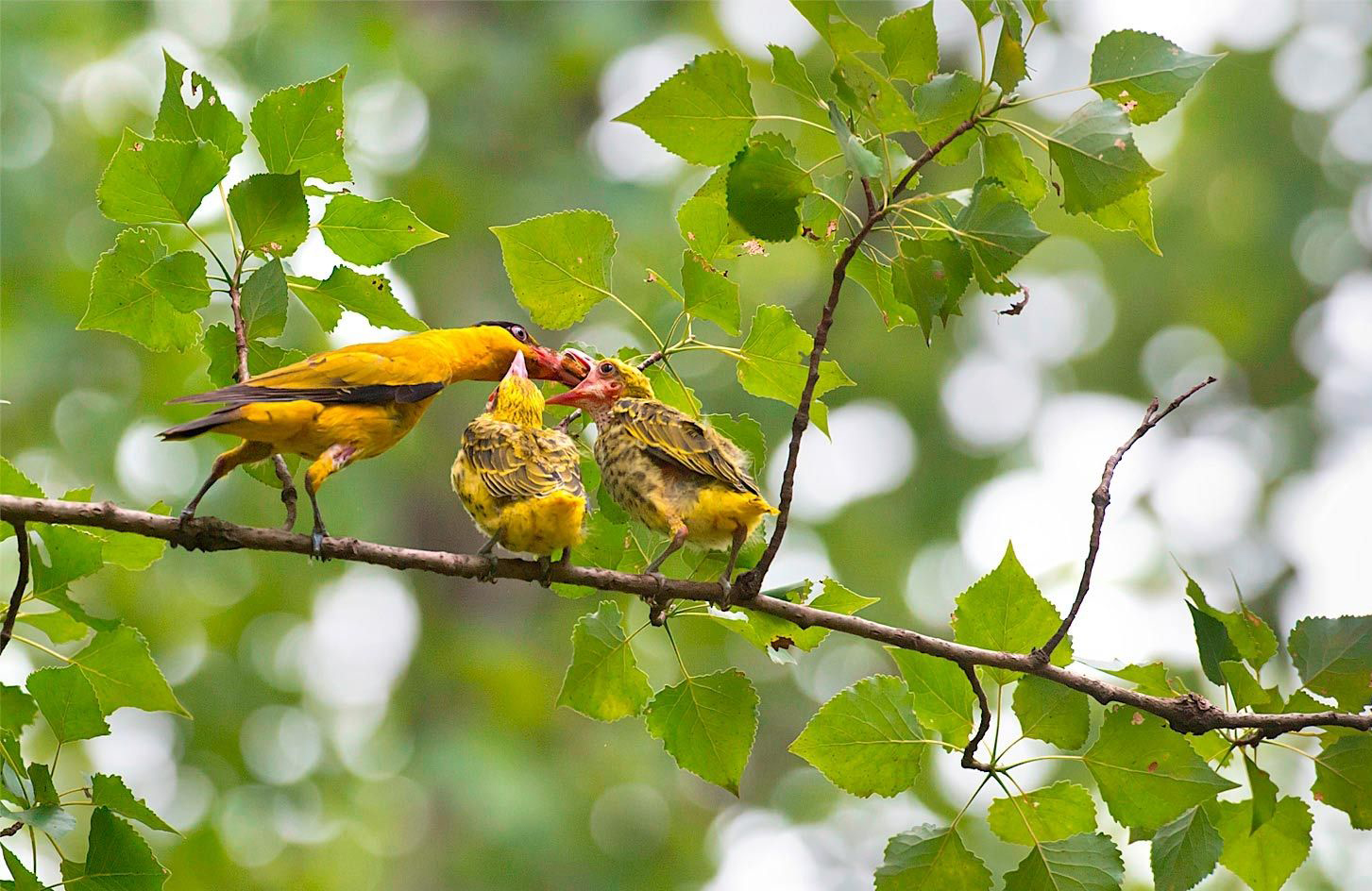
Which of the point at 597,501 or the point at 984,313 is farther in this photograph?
the point at 984,313

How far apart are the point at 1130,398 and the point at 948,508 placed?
7.79 ft

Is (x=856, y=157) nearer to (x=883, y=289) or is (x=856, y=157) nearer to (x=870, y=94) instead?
(x=870, y=94)

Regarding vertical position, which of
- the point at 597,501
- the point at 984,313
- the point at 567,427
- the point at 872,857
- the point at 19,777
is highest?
the point at 984,313

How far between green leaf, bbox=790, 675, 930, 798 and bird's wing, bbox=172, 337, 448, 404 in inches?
64.7

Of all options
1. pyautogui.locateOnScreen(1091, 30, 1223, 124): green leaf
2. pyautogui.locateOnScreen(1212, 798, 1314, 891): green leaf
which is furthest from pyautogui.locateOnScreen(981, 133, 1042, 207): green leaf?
pyautogui.locateOnScreen(1212, 798, 1314, 891): green leaf

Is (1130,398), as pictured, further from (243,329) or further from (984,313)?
(243,329)

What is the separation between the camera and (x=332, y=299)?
11.9 ft

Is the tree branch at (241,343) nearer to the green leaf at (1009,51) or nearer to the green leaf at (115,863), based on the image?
the green leaf at (115,863)

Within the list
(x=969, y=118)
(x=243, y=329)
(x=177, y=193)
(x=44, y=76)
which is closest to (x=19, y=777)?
(x=243, y=329)

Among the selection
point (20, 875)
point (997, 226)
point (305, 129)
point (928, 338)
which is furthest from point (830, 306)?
point (20, 875)

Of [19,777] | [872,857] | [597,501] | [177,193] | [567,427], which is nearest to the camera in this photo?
[19,777]

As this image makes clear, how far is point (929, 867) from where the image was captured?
10.6 ft

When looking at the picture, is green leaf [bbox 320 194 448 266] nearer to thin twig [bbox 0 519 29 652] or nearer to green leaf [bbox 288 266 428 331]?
green leaf [bbox 288 266 428 331]

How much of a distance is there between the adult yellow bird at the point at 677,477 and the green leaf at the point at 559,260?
298mm
